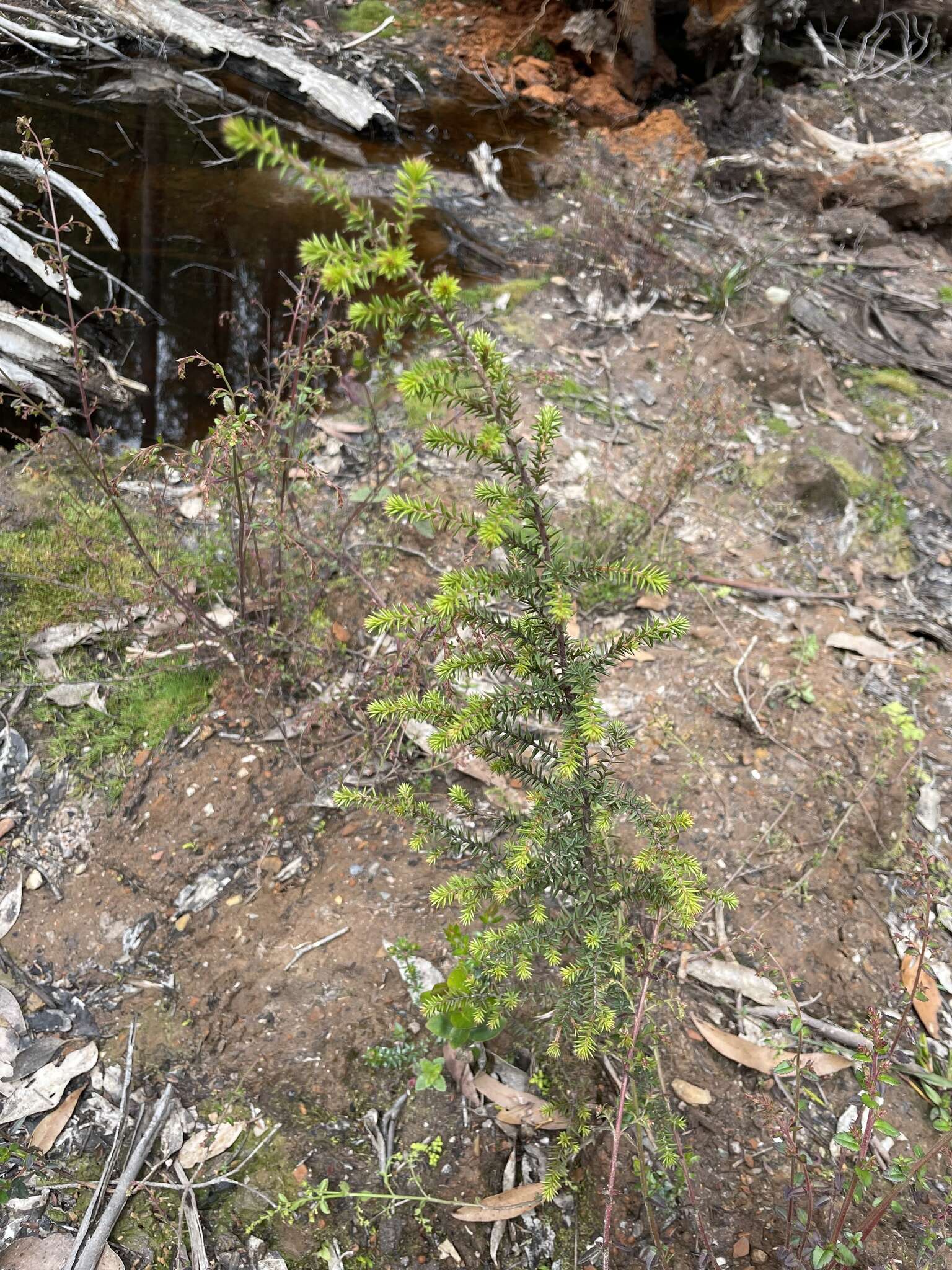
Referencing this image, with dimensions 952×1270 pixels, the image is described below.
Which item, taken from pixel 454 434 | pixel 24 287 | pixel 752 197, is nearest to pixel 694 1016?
pixel 454 434

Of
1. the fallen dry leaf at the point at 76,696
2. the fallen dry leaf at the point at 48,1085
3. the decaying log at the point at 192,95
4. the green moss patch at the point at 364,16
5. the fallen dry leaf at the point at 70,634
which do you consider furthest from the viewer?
the green moss patch at the point at 364,16

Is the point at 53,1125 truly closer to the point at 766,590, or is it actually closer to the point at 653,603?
the point at 653,603

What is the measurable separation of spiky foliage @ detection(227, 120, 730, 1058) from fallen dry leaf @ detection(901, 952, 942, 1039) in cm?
124

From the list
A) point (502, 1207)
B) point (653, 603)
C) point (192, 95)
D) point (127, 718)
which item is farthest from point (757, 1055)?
point (192, 95)

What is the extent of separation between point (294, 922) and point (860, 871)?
2.20m

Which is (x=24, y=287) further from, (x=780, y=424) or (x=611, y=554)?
(x=780, y=424)

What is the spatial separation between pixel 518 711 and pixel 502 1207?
1.47 metres

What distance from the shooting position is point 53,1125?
94.0 inches

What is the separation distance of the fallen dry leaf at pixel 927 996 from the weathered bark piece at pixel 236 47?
7059 millimetres

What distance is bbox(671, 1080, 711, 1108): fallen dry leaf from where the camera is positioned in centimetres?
252

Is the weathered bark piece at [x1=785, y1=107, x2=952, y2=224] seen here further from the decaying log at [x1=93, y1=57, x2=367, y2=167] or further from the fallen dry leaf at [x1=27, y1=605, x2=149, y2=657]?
the fallen dry leaf at [x1=27, y1=605, x2=149, y2=657]

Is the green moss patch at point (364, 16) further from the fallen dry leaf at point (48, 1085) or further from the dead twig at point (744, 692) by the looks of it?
the fallen dry leaf at point (48, 1085)

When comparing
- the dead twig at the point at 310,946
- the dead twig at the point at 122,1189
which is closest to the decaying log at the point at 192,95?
the dead twig at the point at 310,946

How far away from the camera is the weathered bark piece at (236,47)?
575cm
